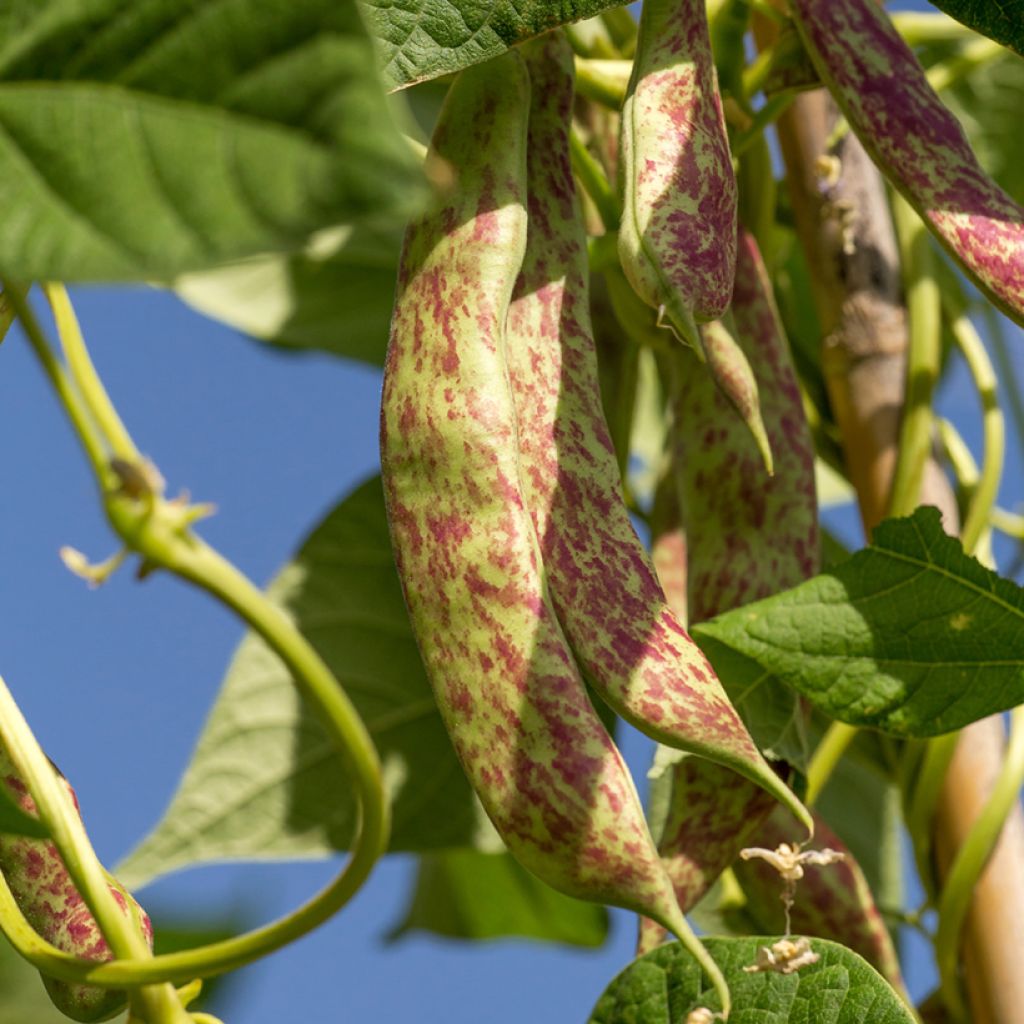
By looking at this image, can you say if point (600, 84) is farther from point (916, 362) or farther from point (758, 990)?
point (758, 990)

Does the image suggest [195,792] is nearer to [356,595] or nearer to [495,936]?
[356,595]

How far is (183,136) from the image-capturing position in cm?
36

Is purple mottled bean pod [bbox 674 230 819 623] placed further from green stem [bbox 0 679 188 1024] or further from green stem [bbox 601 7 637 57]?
green stem [bbox 0 679 188 1024]

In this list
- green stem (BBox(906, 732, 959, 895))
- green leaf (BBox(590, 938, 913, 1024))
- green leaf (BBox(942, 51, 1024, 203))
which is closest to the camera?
green leaf (BBox(590, 938, 913, 1024))

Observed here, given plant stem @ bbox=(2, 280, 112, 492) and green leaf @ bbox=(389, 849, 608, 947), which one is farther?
green leaf @ bbox=(389, 849, 608, 947)

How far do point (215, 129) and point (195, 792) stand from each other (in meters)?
0.81

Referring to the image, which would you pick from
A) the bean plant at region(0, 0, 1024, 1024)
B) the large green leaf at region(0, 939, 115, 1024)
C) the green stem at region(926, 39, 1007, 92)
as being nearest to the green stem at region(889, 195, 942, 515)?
the bean plant at region(0, 0, 1024, 1024)

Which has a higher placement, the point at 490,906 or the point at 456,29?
Answer: the point at 456,29

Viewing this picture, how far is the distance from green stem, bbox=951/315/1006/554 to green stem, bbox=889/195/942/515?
0.06 m

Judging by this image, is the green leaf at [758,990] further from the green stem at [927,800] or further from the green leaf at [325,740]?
the green leaf at [325,740]

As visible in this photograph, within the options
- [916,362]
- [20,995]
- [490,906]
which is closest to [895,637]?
[916,362]

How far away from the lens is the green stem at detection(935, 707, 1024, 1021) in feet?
2.80

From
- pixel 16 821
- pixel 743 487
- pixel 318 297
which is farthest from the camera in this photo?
pixel 318 297

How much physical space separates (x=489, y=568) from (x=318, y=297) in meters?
0.96
